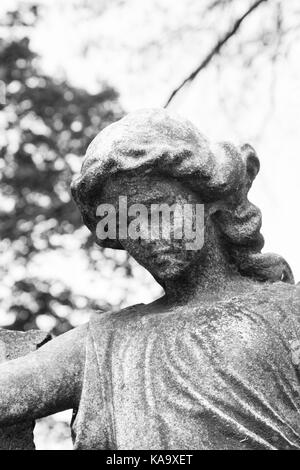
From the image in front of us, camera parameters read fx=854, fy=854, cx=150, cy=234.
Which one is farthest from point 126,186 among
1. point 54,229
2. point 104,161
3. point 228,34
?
point 54,229

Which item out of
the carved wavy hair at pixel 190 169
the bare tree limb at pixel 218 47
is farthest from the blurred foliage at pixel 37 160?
the carved wavy hair at pixel 190 169

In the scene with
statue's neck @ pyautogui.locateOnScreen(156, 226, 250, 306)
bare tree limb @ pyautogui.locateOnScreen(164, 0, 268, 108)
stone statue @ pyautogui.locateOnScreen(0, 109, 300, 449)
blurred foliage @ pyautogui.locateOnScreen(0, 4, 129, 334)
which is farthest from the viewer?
blurred foliage @ pyautogui.locateOnScreen(0, 4, 129, 334)

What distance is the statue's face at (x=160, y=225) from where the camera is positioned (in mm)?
2830

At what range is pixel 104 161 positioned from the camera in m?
2.85

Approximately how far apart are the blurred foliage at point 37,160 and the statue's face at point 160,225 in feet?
22.6

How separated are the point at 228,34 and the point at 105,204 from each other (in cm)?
390

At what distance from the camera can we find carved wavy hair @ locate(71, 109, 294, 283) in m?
2.84

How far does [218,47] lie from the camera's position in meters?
6.56

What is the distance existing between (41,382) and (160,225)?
2.14 ft

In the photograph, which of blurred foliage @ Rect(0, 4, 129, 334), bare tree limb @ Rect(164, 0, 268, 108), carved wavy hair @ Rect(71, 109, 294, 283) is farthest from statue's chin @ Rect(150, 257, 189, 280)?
blurred foliage @ Rect(0, 4, 129, 334)

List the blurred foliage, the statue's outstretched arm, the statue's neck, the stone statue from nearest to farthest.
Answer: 1. the stone statue
2. the statue's outstretched arm
3. the statue's neck
4. the blurred foliage

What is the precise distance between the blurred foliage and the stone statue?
6.82 meters

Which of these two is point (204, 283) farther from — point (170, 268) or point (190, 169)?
point (190, 169)

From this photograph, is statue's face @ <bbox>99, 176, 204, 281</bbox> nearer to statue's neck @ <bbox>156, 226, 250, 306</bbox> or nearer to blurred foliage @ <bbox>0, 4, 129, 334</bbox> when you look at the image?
statue's neck @ <bbox>156, 226, 250, 306</bbox>
